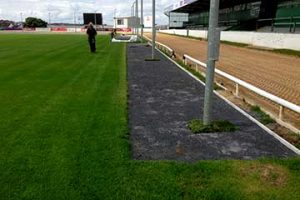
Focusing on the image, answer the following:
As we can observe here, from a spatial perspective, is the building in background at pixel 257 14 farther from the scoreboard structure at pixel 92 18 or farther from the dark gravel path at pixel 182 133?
the scoreboard structure at pixel 92 18

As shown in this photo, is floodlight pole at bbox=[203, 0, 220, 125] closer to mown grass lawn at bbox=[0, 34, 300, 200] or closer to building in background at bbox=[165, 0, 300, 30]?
mown grass lawn at bbox=[0, 34, 300, 200]

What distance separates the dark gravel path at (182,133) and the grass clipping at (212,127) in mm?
126

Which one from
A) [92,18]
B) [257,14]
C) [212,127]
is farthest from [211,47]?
[92,18]

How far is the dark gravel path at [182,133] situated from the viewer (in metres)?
5.94

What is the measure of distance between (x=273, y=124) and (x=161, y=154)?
2802mm

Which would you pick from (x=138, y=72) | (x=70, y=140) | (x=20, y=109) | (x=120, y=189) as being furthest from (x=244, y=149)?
(x=138, y=72)

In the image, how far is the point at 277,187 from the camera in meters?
4.79

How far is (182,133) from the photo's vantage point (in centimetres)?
700

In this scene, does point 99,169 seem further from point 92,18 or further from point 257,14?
point 92,18

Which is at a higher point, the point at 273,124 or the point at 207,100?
the point at 207,100

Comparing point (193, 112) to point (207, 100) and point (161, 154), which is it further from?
point (161, 154)

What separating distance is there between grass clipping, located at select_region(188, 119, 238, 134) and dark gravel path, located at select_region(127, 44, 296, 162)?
0.41 feet

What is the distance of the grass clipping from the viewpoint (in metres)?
7.10

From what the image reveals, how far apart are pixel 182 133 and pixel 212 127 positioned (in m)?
0.59
